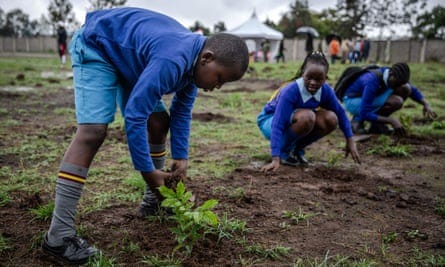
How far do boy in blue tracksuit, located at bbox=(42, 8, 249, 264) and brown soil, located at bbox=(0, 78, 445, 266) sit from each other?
1.11ft

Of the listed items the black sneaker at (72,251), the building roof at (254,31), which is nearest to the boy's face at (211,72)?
the black sneaker at (72,251)

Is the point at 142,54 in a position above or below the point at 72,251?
above

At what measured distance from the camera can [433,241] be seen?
7.98 ft

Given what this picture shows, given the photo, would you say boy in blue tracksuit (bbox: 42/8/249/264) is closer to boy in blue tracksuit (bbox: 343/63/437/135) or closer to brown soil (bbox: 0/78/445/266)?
brown soil (bbox: 0/78/445/266)

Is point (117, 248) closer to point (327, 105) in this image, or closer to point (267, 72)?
point (327, 105)

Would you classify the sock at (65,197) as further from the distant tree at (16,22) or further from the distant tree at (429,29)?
the distant tree at (16,22)

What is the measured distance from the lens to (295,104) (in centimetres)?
387

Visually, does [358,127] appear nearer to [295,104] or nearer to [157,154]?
[295,104]

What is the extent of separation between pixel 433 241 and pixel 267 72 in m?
14.0

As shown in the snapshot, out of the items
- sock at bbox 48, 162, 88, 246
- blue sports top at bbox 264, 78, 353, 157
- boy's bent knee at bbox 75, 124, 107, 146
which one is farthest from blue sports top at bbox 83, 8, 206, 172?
blue sports top at bbox 264, 78, 353, 157

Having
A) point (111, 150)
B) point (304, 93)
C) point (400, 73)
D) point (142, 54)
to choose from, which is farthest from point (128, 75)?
point (400, 73)

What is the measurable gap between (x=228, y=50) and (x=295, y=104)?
6.32ft

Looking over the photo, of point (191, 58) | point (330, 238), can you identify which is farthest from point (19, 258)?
point (330, 238)

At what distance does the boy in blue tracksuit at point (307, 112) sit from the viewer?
361 centimetres
